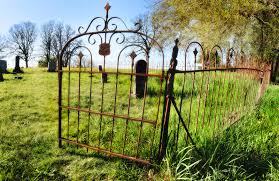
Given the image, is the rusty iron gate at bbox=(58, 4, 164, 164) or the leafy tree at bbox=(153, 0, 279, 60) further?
the leafy tree at bbox=(153, 0, 279, 60)

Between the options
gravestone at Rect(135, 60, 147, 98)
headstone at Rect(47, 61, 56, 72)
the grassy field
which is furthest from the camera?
headstone at Rect(47, 61, 56, 72)

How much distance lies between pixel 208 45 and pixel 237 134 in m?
13.1

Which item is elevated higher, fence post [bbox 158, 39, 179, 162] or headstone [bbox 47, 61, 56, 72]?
headstone [bbox 47, 61, 56, 72]

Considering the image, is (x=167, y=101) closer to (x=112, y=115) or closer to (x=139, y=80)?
(x=112, y=115)

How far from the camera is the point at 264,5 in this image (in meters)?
14.4

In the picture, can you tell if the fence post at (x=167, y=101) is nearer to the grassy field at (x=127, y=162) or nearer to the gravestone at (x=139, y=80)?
the grassy field at (x=127, y=162)

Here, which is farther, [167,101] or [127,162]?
[127,162]

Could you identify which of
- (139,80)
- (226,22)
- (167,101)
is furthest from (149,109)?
(226,22)

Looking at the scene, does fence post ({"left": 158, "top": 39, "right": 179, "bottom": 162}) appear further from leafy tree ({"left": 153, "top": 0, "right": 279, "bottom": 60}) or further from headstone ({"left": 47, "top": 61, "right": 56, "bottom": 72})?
headstone ({"left": 47, "top": 61, "right": 56, "bottom": 72})

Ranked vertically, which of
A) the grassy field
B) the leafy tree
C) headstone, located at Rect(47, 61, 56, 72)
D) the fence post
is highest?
the leafy tree

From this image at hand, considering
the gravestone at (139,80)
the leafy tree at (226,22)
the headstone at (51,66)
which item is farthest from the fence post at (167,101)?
the headstone at (51,66)

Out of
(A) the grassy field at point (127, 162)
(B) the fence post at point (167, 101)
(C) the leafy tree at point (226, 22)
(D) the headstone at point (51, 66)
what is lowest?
(A) the grassy field at point (127, 162)

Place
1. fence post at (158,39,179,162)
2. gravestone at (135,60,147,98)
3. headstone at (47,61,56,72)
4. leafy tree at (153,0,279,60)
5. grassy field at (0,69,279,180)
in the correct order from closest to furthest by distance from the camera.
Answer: fence post at (158,39,179,162) → grassy field at (0,69,279,180) → gravestone at (135,60,147,98) → leafy tree at (153,0,279,60) → headstone at (47,61,56,72)

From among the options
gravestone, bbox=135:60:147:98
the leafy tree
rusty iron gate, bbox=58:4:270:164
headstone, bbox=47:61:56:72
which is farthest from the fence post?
headstone, bbox=47:61:56:72
